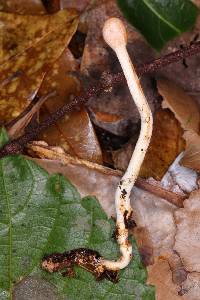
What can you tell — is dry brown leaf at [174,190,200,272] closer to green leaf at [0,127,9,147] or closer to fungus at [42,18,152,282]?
fungus at [42,18,152,282]

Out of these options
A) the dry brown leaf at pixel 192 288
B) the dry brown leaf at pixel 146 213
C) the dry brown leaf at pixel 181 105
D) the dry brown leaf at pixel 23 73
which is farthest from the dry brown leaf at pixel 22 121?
the dry brown leaf at pixel 192 288

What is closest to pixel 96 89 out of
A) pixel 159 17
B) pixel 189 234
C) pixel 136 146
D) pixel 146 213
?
pixel 136 146

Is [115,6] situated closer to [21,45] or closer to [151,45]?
[151,45]

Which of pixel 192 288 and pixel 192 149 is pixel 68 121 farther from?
pixel 192 288

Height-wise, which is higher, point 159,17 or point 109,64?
point 159,17

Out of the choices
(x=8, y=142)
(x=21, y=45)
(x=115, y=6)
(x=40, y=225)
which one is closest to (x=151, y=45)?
(x=115, y=6)

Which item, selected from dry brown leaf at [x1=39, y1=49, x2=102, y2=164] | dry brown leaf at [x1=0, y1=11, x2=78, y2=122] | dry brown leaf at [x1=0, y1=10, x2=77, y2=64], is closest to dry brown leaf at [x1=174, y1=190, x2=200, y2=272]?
dry brown leaf at [x1=39, y1=49, x2=102, y2=164]

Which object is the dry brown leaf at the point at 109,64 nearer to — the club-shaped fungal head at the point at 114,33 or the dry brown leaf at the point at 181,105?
the dry brown leaf at the point at 181,105
